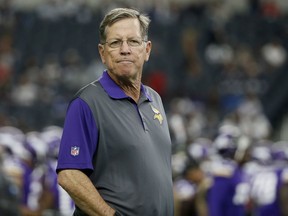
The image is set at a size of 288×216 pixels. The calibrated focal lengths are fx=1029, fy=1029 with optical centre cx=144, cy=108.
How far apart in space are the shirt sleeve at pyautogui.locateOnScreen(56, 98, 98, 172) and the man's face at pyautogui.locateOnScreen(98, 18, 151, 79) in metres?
0.27

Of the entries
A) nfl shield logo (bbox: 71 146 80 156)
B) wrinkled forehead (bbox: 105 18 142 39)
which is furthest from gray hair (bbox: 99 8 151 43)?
nfl shield logo (bbox: 71 146 80 156)

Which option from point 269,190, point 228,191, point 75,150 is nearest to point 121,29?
point 75,150

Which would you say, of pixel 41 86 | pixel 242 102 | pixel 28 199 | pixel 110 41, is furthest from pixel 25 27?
pixel 110 41

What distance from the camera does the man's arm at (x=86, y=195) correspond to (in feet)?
15.9

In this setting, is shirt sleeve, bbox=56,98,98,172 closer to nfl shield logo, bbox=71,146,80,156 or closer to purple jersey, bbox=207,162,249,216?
nfl shield logo, bbox=71,146,80,156

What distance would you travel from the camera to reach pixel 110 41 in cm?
507

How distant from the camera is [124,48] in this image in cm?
504

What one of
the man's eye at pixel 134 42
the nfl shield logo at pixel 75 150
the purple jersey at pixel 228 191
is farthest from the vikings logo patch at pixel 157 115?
the purple jersey at pixel 228 191

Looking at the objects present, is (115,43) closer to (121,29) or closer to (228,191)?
(121,29)

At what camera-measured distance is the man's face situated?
5047 millimetres

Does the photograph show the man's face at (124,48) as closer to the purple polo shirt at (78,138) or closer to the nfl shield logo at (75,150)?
the purple polo shirt at (78,138)

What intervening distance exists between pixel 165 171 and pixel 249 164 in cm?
633

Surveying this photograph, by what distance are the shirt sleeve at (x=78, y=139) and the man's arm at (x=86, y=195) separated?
2.6 inches

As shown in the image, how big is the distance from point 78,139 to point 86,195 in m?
A: 0.28
